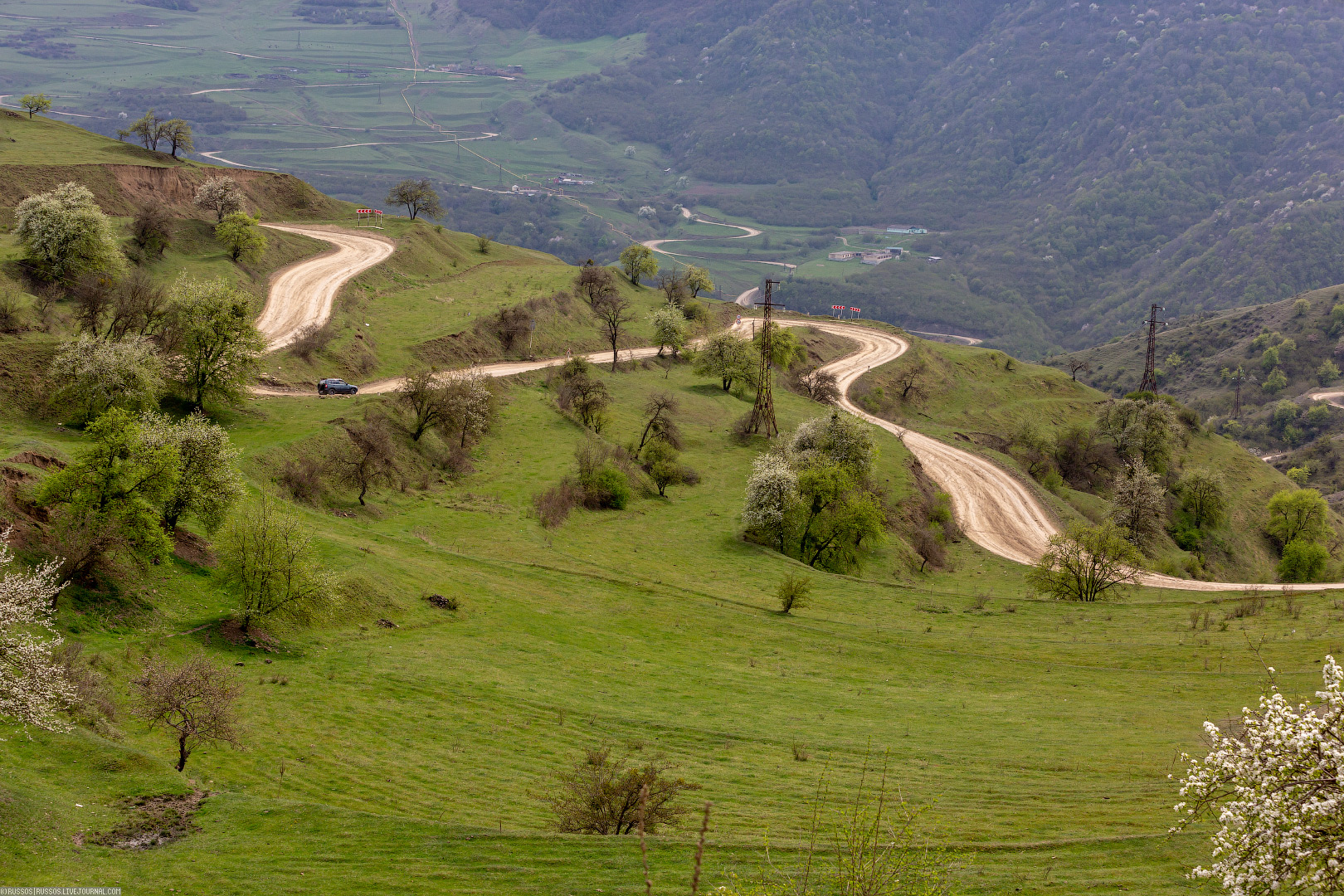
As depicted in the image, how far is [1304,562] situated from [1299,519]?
50.3 feet

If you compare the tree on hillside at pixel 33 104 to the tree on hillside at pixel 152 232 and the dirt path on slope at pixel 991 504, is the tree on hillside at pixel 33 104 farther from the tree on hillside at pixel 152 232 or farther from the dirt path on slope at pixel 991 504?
the dirt path on slope at pixel 991 504

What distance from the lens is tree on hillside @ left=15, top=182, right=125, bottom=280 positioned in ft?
253

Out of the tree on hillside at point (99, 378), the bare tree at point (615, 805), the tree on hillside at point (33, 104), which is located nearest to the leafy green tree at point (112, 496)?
the tree on hillside at point (99, 378)

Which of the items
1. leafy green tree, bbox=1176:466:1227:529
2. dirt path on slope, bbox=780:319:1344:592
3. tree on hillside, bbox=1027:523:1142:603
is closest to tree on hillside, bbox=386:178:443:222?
dirt path on slope, bbox=780:319:1344:592

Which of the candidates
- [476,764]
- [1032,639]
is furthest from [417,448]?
[1032,639]

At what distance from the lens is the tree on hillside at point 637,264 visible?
530 feet

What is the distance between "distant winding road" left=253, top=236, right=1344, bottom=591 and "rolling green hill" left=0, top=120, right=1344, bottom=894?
7737 mm

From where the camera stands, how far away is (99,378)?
194 feet

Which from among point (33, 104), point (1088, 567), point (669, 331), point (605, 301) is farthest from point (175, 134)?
point (1088, 567)

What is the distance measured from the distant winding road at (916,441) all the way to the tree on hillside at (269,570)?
1521 inches

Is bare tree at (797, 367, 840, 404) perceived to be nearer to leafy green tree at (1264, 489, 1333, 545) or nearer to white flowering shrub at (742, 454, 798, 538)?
white flowering shrub at (742, 454, 798, 538)

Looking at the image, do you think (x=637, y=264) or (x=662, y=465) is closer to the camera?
(x=662, y=465)

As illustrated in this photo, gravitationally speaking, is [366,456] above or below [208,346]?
below

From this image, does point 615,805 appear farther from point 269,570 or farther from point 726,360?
point 726,360
